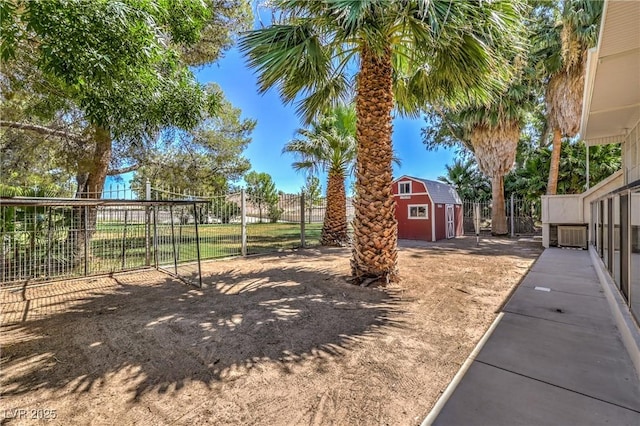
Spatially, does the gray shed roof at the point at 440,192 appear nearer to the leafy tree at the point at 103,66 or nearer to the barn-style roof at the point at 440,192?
the barn-style roof at the point at 440,192

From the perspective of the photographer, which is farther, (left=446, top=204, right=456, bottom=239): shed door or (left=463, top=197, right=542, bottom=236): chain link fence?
(left=463, top=197, right=542, bottom=236): chain link fence

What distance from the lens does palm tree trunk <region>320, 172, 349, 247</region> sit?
11.8m

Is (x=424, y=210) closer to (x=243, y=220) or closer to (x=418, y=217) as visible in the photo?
(x=418, y=217)

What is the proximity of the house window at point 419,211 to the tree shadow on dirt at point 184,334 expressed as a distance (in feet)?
35.5

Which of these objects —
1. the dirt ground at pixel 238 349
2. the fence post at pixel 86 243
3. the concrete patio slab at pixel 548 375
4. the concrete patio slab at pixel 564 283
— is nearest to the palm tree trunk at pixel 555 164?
the concrete patio slab at pixel 564 283

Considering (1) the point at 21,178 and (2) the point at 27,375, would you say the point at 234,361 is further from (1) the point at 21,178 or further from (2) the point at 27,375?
(1) the point at 21,178

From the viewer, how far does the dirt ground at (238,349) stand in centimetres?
228

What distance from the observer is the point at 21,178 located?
944cm

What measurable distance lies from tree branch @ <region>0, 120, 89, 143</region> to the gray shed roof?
14.0 meters

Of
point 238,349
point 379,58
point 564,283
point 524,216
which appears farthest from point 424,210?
point 238,349

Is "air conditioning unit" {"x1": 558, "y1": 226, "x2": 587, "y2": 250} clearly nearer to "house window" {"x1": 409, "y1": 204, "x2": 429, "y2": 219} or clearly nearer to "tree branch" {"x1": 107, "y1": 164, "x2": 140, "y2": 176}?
"house window" {"x1": 409, "y1": 204, "x2": 429, "y2": 219}

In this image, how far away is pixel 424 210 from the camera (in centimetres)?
1530

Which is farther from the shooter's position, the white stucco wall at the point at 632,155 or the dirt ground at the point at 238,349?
the white stucco wall at the point at 632,155

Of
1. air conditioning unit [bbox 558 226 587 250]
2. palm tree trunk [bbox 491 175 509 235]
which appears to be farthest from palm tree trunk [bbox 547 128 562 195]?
air conditioning unit [bbox 558 226 587 250]
